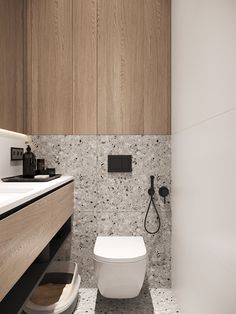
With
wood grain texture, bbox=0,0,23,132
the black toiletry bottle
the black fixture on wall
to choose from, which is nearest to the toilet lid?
the black fixture on wall

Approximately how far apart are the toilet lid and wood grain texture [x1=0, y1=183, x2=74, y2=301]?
0.35 meters

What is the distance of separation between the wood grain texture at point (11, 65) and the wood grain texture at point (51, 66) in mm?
107

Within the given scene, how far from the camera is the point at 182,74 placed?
1.77 meters

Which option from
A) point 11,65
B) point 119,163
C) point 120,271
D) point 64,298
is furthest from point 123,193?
point 11,65

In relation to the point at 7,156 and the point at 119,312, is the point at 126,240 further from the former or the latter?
the point at 7,156

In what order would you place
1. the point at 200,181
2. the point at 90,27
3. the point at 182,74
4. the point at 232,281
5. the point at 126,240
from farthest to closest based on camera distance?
the point at 90,27 → the point at 126,240 → the point at 182,74 → the point at 200,181 → the point at 232,281

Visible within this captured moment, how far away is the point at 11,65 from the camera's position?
1.97 meters

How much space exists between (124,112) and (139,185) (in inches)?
23.7

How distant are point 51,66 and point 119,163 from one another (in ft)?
3.14

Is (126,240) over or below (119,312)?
over

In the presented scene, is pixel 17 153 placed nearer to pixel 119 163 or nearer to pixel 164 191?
pixel 119 163

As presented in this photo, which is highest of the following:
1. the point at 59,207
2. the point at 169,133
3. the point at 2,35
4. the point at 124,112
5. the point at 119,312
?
the point at 2,35

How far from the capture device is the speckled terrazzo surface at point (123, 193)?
216 centimetres

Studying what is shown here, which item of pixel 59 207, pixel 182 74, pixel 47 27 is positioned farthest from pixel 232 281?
pixel 47 27
